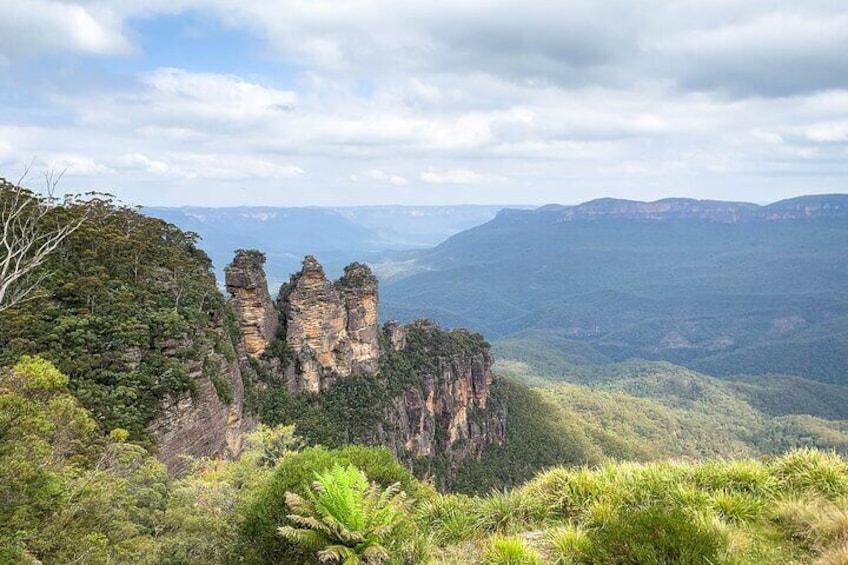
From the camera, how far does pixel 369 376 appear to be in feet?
170

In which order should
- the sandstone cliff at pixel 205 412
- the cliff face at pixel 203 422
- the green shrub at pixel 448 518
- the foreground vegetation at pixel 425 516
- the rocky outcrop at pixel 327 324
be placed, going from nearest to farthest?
1. the foreground vegetation at pixel 425 516
2. the green shrub at pixel 448 518
3. the cliff face at pixel 203 422
4. the sandstone cliff at pixel 205 412
5. the rocky outcrop at pixel 327 324

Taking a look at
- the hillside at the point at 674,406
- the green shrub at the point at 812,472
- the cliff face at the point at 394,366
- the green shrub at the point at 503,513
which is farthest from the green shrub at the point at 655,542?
the hillside at the point at 674,406

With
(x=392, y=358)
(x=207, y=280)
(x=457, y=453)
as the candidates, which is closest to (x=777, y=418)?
(x=457, y=453)

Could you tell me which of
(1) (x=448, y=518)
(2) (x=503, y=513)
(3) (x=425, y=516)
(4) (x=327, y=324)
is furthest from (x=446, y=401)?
(2) (x=503, y=513)

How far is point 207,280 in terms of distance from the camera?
34.4 m

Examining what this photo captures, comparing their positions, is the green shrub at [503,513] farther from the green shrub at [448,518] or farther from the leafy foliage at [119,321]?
the leafy foliage at [119,321]

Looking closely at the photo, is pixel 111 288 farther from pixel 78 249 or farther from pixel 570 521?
pixel 570 521

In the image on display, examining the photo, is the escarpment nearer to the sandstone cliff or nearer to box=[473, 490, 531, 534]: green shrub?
the sandstone cliff

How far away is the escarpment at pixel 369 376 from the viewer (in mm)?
42928

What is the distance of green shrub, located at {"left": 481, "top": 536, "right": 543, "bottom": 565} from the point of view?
8031mm

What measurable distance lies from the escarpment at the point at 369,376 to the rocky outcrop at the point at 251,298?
172 millimetres

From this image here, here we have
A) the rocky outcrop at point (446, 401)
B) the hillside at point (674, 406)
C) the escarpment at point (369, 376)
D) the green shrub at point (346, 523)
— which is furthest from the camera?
the hillside at point (674, 406)

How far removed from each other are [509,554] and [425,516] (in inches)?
116

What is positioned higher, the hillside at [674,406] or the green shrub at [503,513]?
the green shrub at [503,513]
